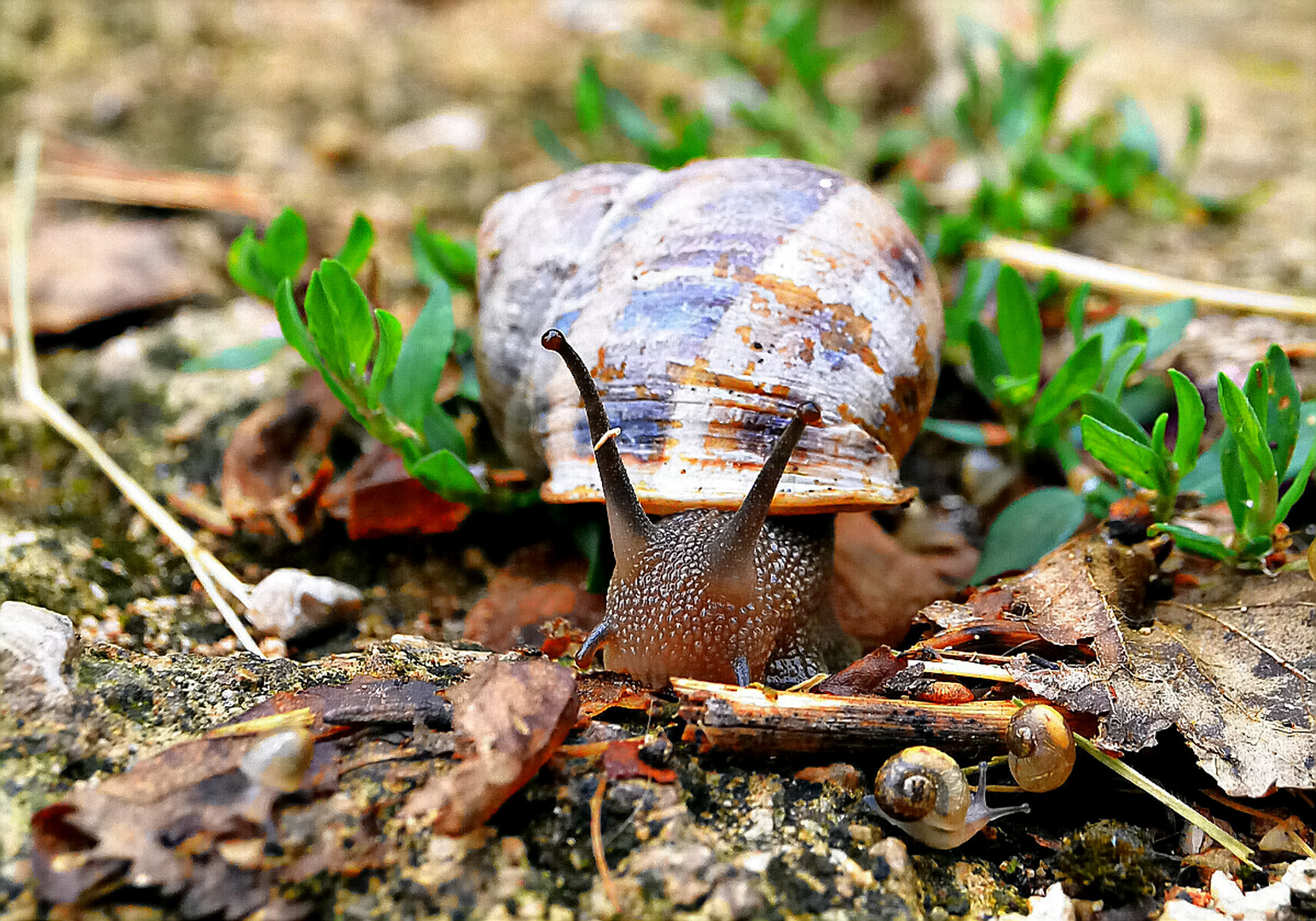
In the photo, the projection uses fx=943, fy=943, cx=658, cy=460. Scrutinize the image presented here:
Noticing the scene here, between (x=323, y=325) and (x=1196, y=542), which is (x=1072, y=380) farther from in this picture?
(x=323, y=325)

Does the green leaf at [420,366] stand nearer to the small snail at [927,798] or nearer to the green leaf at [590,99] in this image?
the small snail at [927,798]

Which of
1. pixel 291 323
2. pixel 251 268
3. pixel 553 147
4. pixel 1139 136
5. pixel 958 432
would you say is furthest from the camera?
pixel 553 147

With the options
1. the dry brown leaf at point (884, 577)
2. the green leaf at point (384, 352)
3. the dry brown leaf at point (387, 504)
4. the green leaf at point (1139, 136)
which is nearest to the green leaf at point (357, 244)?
the green leaf at point (384, 352)

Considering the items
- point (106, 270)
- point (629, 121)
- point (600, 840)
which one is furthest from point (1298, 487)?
point (106, 270)

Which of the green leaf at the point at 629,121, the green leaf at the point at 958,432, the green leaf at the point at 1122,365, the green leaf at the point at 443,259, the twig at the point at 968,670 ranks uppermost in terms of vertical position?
the green leaf at the point at 629,121

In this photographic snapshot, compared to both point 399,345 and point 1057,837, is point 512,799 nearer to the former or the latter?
point 1057,837

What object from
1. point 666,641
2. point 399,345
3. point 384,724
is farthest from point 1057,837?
point 399,345
